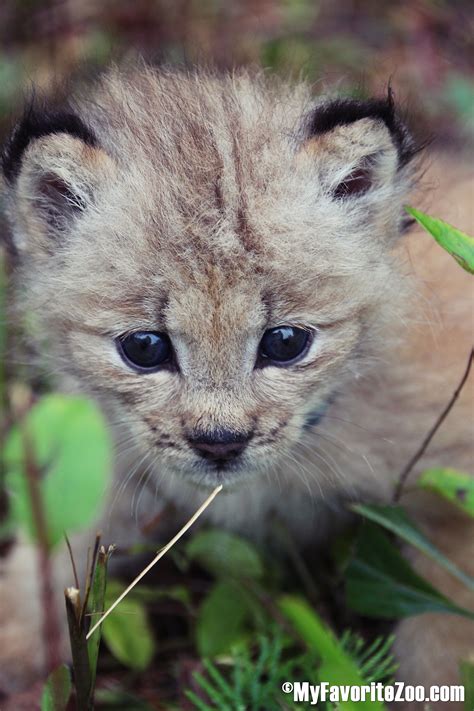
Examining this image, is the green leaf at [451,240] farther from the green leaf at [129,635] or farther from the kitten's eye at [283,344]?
the green leaf at [129,635]

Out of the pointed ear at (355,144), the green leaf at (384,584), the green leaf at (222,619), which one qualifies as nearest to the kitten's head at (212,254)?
the pointed ear at (355,144)

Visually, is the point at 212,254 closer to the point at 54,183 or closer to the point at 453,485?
the point at 54,183

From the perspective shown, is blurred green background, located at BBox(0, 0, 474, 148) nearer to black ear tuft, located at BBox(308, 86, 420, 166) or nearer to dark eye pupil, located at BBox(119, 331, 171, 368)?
black ear tuft, located at BBox(308, 86, 420, 166)

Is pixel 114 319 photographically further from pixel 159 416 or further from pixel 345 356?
pixel 345 356

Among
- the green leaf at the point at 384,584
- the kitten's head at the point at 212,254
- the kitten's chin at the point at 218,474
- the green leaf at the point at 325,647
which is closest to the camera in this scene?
the green leaf at the point at 325,647

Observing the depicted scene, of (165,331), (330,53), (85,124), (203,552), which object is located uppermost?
(330,53)

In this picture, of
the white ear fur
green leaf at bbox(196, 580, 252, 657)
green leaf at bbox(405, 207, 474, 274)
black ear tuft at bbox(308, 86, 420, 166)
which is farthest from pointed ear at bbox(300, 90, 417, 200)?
green leaf at bbox(196, 580, 252, 657)

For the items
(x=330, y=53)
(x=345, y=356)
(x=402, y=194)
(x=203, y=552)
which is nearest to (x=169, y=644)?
(x=203, y=552)
